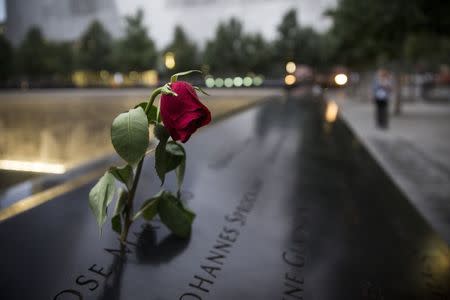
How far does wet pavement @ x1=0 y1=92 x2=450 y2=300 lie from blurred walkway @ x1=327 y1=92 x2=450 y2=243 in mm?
901

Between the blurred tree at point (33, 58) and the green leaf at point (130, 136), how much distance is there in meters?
55.3

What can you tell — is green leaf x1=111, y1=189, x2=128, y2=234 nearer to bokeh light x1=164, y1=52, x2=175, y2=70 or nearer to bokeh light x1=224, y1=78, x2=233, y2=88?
bokeh light x1=164, y1=52, x2=175, y2=70

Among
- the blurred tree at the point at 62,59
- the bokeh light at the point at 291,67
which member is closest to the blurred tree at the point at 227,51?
the bokeh light at the point at 291,67

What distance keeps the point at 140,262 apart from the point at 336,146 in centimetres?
386

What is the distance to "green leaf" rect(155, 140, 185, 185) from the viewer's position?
1275mm

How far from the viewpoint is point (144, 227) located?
180 cm

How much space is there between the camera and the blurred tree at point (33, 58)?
160 ft

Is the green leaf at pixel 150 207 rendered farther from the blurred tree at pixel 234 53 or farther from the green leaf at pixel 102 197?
the blurred tree at pixel 234 53

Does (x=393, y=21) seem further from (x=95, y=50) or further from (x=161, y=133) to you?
(x=95, y=50)

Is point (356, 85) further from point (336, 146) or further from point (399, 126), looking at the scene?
point (336, 146)

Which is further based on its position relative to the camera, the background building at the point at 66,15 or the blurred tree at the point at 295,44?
the background building at the point at 66,15

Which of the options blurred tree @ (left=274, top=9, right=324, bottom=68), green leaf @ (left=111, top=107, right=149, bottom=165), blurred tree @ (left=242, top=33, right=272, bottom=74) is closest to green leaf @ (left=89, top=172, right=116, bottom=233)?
green leaf @ (left=111, top=107, right=149, bottom=165)

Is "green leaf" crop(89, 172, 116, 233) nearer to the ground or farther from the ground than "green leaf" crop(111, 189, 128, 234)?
farther from the ground

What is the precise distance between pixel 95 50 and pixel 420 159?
1975 inches
